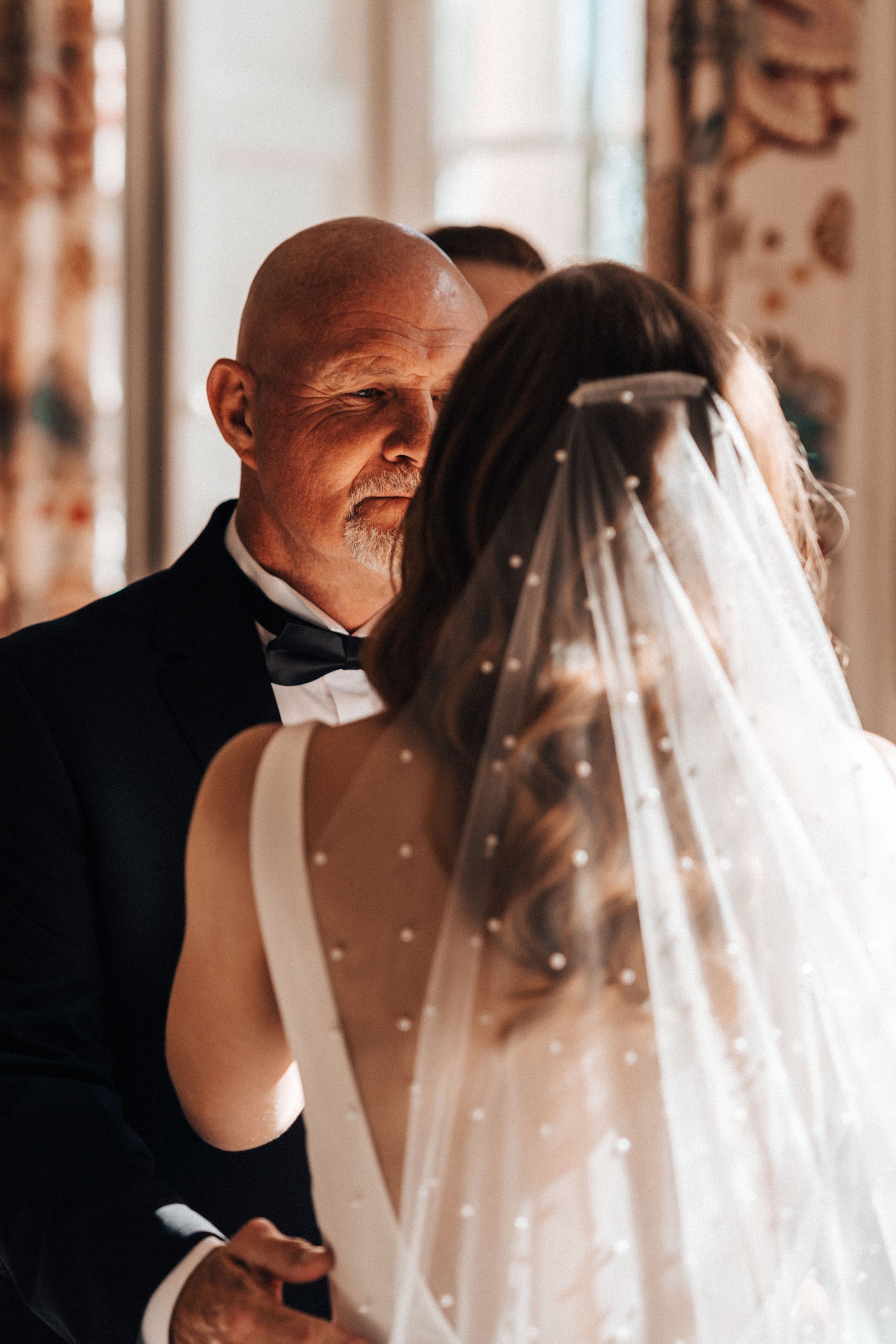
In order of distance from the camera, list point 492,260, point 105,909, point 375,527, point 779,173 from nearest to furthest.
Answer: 1. point 105,909
2. point 375,527
3. point 492,260
4. point 779,173

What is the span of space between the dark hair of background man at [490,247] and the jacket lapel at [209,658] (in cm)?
104

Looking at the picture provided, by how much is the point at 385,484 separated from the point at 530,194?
2.13 meters

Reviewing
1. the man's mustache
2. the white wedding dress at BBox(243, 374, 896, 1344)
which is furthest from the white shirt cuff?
the man's mustache

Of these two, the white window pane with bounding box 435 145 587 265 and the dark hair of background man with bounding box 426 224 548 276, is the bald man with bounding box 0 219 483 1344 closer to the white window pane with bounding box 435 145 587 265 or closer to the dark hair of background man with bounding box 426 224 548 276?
the dark hair of background man with bounding box 426 224 548 276

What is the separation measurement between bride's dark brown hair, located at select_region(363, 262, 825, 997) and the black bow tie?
2.07 ft

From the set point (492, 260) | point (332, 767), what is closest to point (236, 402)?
point (492, 260)

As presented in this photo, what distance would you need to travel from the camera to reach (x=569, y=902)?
35.3 inches

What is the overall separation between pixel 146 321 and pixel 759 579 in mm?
2967

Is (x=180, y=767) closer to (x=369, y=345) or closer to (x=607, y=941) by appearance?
(x=369, y=345)

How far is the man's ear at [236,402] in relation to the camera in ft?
5.76

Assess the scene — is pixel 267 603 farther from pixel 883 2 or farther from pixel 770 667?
pixel 883 2

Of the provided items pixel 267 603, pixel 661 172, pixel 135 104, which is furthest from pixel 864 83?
pixel 267 603

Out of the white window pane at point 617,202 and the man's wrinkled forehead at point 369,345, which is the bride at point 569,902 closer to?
the man's wrinkled forehead at point 369,345

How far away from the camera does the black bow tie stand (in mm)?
1609
